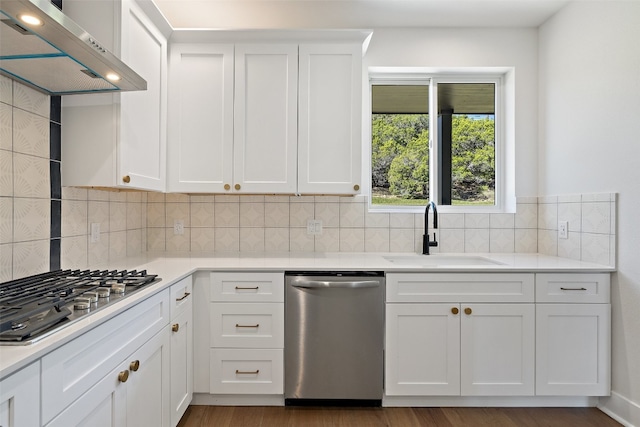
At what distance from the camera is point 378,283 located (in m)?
2.05

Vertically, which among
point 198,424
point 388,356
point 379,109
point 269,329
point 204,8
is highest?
point 204,8

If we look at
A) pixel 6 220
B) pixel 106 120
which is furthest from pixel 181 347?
pixel 106 120

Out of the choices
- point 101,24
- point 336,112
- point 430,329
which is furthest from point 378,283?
point 101,24

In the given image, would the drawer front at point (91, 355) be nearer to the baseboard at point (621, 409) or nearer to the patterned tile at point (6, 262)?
the patterned tile at point (6, 262)

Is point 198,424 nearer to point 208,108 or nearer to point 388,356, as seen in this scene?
point 388,356

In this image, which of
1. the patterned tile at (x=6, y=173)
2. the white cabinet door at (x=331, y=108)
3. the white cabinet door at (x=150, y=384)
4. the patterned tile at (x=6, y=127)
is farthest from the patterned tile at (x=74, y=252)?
the white cabinet door at (x=331, y=108)

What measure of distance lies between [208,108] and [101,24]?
73 cm

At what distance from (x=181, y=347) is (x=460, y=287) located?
156 centimetres

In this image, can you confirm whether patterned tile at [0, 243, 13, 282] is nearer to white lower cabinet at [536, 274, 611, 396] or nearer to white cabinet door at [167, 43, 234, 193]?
white cabinet door at [167, 43, 234, 193]

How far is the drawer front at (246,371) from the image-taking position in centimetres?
206

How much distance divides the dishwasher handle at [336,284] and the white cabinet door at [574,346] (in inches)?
Answer: 38.2

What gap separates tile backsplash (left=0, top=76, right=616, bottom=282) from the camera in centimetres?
195

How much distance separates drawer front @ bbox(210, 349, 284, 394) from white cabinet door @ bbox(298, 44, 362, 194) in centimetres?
108

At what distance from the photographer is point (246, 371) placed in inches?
81.4
